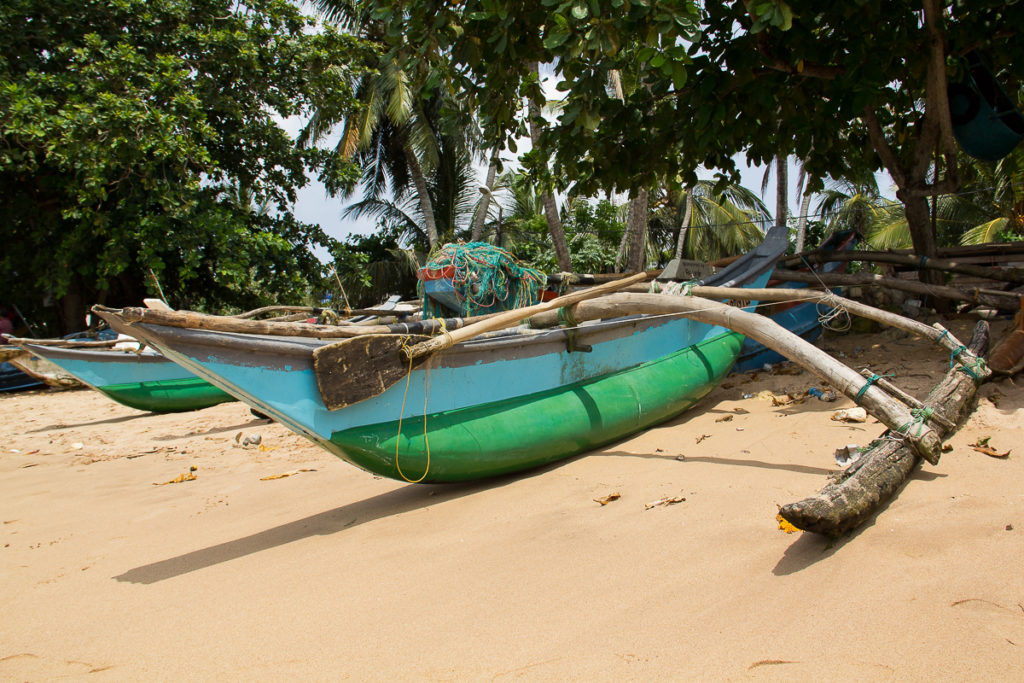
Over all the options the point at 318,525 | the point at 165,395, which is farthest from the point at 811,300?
the point at 165,395

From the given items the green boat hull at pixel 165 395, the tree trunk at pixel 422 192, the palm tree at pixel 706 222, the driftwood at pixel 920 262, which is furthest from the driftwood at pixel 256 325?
the palm tree at pixel 706 222

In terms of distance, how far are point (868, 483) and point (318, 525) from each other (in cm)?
283

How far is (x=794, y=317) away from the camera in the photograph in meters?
7.96

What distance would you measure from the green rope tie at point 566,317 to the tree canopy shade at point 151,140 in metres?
8.10

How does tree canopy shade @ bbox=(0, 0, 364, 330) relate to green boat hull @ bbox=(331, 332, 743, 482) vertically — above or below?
above

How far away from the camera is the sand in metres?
2.16

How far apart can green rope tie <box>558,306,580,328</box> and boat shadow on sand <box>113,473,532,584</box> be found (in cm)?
101

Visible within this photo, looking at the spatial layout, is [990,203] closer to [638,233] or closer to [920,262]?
[638,233]

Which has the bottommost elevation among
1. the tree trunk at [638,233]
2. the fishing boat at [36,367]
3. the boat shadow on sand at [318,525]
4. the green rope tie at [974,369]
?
the boat shadow on sand at [318,525]

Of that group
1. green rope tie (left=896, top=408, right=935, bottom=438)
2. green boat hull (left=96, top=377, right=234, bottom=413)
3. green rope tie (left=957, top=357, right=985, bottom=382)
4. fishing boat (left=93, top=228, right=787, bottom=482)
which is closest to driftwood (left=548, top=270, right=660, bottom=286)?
fishing boat (left=93, top=228, right=787, bottom=482)

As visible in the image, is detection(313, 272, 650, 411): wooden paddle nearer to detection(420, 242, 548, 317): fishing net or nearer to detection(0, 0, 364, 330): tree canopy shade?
detection(420, 242, 548, 317): fishing net

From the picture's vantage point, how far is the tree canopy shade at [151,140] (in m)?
10.6

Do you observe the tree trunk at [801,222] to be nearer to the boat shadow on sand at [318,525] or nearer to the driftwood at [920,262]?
the driftwood at [920,262]

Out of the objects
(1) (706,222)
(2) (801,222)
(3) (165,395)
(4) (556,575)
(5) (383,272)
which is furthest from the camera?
(1) (706,222)
